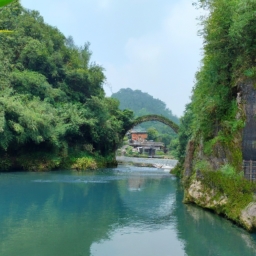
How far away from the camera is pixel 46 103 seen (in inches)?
871

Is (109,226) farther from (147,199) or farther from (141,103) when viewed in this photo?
(141,103)

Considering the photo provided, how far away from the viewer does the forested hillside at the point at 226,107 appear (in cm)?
859

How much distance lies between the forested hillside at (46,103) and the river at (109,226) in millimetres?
6816

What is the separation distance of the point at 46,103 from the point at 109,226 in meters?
15.2

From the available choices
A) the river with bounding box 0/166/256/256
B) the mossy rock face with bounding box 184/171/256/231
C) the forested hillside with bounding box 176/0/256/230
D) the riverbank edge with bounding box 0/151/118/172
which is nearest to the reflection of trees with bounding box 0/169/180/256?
the river with bounding box 0/166/256/256

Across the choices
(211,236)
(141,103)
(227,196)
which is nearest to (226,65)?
(227,196)

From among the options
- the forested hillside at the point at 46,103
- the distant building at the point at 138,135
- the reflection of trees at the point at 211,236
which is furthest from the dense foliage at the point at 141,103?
the reflection of trees at the point at 211,236

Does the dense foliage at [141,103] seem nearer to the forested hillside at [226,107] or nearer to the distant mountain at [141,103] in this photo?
the distant mountain at [141,103]

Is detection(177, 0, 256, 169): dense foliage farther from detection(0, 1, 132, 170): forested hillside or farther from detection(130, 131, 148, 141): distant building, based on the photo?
detection(130, 131, 148, 141): distant building

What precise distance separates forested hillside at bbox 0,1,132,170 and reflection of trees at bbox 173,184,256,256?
12030 mm

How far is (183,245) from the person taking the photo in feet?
23.4

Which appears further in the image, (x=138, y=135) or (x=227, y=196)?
(x=138, y=135)

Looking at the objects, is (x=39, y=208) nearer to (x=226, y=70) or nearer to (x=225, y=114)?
(x=225, y=114)

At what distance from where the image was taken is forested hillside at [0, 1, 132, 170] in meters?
19.7
